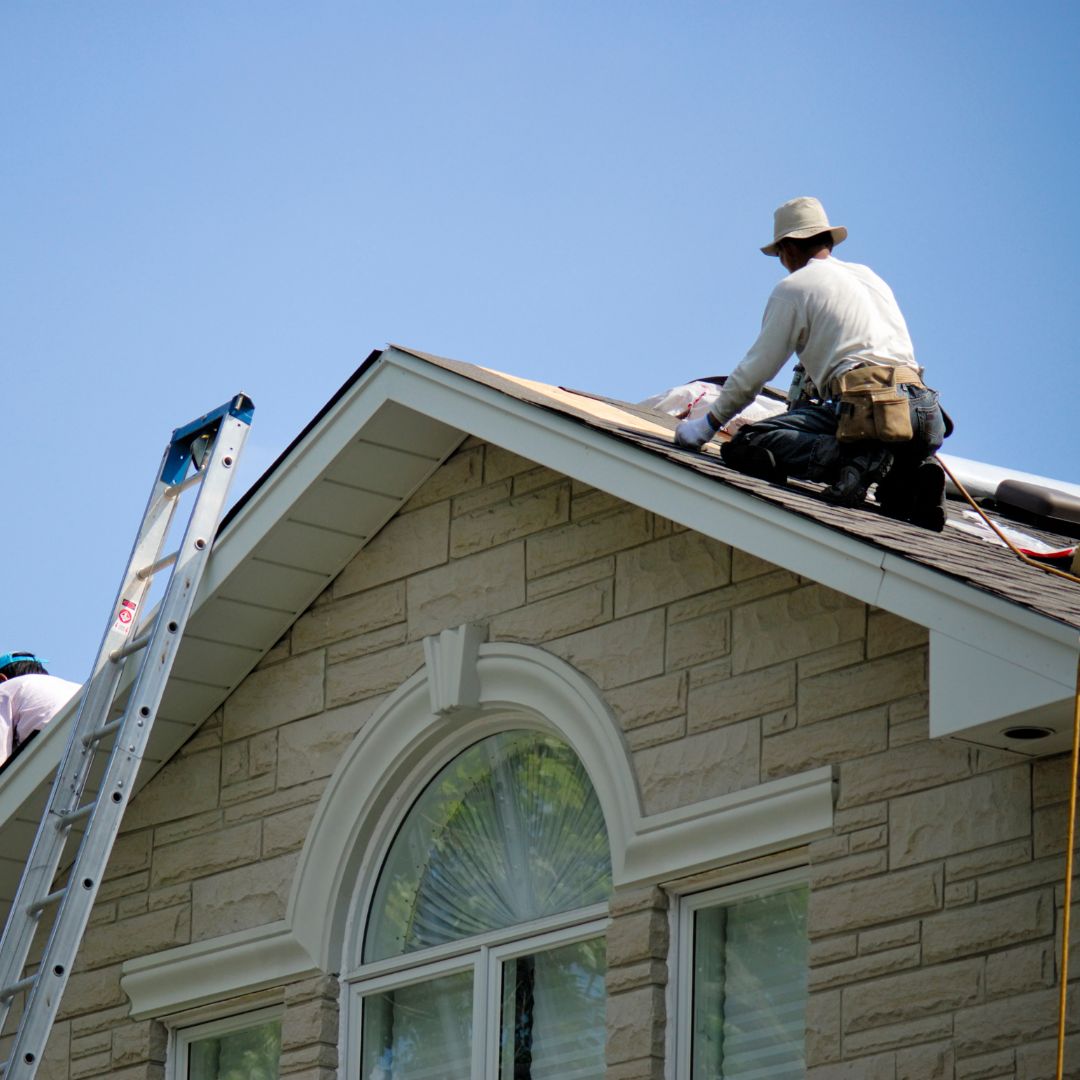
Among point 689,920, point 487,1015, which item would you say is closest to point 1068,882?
point 689,920

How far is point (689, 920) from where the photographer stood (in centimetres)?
754

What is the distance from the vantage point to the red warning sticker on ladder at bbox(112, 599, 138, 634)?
29.7 ft

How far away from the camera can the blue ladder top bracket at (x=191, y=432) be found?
361 inches

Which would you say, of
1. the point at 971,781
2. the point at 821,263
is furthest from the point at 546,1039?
the point at 821,263

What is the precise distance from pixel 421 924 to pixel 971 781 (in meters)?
2.68

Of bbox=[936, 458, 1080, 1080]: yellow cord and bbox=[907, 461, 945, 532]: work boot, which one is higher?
bbox=[907, 461, 945, 532]: work boot

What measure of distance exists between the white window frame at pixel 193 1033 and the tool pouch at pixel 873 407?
11.6ft

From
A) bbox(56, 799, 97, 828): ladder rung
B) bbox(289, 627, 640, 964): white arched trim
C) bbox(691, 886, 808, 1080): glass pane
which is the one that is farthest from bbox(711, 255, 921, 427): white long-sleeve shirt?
bbox(56, 799, 97, 828): ladder rung

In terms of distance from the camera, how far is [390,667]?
29.2 ft

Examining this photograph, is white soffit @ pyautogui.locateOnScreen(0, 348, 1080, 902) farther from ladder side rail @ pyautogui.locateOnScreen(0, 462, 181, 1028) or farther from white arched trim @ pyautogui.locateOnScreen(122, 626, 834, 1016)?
white arched trim @ pyautogui.locateOnScreen(122, 626, 834, 1016)

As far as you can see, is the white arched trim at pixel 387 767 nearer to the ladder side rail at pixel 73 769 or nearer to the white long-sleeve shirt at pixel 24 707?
the ladder side rail at pixel 73 769

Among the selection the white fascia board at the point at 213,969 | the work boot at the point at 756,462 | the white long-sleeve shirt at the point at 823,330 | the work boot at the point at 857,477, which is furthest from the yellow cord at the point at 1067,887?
the white fascia board at the point at 213,969

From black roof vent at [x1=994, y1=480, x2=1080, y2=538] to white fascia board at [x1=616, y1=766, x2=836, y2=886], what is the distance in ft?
10.2

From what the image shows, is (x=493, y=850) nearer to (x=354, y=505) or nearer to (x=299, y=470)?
(x=354, y=505)
